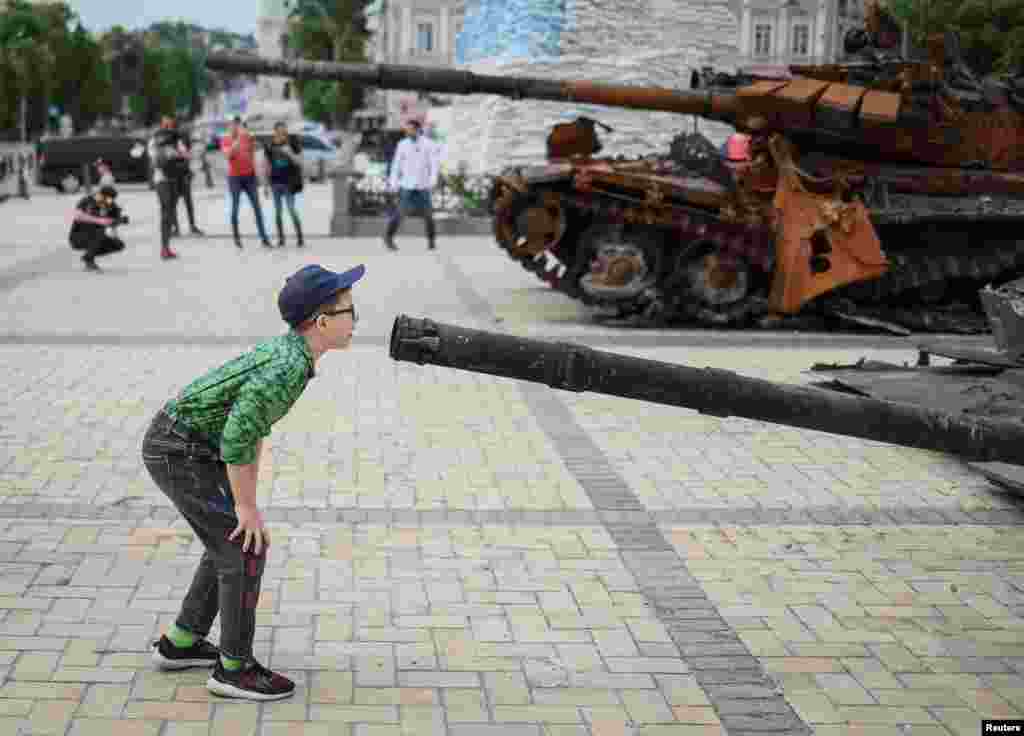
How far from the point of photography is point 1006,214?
41.1 feet

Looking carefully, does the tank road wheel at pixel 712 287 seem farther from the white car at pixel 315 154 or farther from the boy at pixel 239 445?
the white car at pixel 315 154

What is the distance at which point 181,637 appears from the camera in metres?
4.99

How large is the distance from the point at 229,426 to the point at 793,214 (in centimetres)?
857

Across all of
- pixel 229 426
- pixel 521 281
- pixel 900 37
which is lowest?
pixel 521 281

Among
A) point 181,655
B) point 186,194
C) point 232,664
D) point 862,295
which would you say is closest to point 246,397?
point 232,664

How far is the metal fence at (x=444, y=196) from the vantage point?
21.9 meters

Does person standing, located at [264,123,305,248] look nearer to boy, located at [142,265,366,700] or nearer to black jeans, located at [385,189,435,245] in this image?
black jeans, located at [385,189,435,245]

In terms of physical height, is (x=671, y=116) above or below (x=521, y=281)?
above

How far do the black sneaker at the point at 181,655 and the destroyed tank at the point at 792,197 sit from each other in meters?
7.95

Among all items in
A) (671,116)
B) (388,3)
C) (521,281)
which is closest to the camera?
(521,281)

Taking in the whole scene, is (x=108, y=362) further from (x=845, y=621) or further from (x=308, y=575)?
(x=845, y=621)

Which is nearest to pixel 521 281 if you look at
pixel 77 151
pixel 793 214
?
pixel 793 214

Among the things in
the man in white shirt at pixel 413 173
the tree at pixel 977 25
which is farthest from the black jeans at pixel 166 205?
the tree at pixel 977 25

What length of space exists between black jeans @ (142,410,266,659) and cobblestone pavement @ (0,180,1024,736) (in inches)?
11.5
